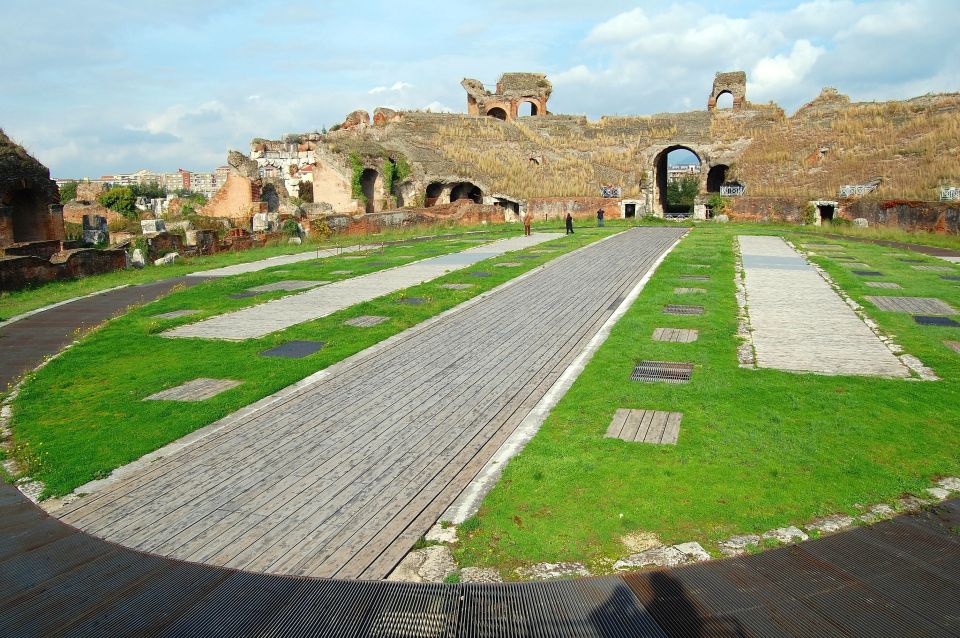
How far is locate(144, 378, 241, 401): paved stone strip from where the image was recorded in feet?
31.4

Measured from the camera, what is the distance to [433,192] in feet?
153

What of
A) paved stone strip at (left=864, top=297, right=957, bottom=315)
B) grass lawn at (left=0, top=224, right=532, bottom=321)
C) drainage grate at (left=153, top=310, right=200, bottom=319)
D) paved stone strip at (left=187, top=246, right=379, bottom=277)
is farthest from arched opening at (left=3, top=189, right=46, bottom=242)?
paved stone strip at (left=864, top=297, right=957, bottom=315)

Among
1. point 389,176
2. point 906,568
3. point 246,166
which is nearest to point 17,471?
point 906,568

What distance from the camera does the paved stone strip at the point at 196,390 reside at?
31.4 ft

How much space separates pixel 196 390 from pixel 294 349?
241 centimetres

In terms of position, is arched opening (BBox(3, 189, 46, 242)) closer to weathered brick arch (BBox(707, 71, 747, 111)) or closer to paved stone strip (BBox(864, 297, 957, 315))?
paved stone strip (BBox(864, 297, 957, 315))

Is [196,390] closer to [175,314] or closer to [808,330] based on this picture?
[175,314]

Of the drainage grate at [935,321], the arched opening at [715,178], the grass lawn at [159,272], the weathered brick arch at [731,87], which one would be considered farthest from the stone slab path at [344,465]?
the weathered brick arch at [731,87]

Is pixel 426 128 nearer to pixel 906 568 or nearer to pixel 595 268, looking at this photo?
pixel 595 268

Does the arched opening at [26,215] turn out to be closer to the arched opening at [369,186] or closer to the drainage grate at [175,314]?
the drainage grate at [175,314]

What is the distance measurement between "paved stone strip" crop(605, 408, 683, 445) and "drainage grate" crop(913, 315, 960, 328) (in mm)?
7490

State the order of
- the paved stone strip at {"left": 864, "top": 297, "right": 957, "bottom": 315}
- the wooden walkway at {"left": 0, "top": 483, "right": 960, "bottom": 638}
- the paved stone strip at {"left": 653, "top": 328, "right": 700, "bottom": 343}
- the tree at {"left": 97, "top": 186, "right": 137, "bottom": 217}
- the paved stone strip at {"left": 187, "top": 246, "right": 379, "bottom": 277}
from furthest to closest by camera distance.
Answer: the tree at {"left": 97, "top": 186, "right": 137, "bottom": 217} < the paved stone strip at {"left": 187, "top": 246, "right": 379, "bottom": 277} < the paved stone strip at {"left": 864, "top": 297, "right": 957, "bottom": 315} < the paved stone strip at {"left": 653, "top": 328, "right": 700, "bottom": 343} < the wooden walkway at {"left": 0, "top": 483, "right": 960, "bottom": 638}

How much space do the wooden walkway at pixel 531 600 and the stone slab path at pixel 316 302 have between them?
8.05m

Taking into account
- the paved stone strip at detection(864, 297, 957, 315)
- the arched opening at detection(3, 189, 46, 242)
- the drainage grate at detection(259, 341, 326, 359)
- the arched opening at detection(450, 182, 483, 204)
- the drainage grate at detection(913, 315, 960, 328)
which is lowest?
the drainage grate at detection(913, 315, 960, 328)
